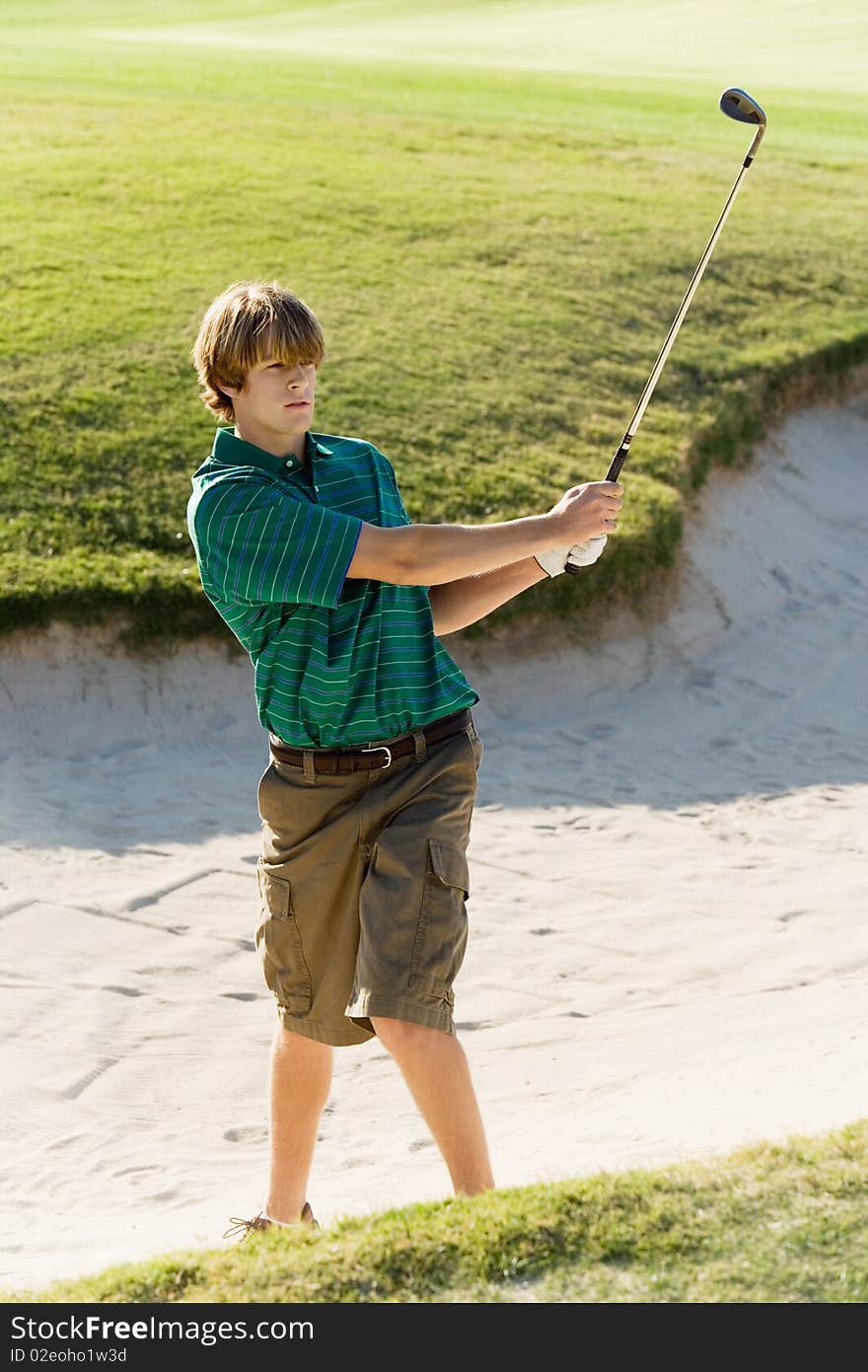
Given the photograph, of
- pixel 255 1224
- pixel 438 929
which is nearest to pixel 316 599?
pixel 438 929

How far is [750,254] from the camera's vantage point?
47.8ft

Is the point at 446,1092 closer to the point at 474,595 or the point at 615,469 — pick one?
the point at 474,595

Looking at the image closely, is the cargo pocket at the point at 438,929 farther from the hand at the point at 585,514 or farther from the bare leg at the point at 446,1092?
the hand at the point at 585,514

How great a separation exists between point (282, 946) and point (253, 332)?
148 cm

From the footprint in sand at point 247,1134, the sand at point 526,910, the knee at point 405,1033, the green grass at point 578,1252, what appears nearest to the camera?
the green grass at point 578,1252

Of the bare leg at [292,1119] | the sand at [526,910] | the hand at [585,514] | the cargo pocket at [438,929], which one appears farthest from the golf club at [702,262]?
the sand at [526,910]

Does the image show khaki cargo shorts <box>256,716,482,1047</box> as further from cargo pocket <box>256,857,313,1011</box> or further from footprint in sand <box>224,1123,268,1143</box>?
footprint in sand <box>224,1123,268,1143</box>

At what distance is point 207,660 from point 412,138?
1089 cm

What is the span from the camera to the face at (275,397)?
362cm

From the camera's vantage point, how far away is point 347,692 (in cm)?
369

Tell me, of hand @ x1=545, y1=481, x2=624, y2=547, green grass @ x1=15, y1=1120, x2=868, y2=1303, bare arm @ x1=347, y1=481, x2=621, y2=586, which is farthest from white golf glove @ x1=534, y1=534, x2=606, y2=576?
green grass @ x1=15, y1=1120, x2=868, y2=1303
